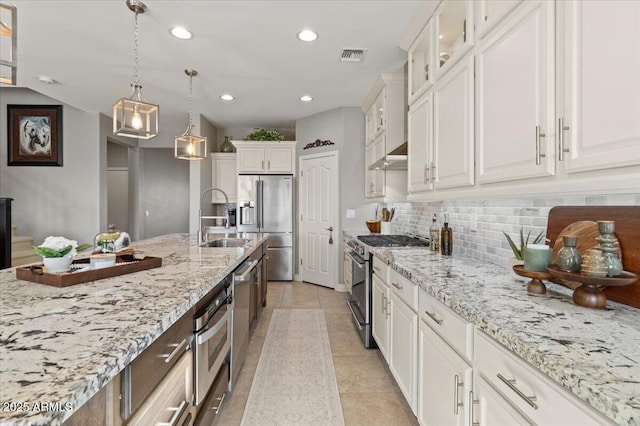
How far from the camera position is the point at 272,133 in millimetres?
5531

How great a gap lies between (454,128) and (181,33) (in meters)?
2.44

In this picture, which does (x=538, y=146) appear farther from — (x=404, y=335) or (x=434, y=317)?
(x=404, y=335)

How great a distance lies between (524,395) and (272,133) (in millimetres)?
5233

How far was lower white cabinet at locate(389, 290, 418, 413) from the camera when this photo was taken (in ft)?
5.61

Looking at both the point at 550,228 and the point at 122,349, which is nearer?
the point at 122,349

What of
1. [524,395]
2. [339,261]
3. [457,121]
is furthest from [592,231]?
[339,261]

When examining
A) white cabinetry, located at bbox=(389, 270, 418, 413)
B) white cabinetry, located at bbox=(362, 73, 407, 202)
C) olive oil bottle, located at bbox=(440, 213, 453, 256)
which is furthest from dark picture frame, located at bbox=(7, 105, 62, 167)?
olive oil bottle, located at bbox=(440, 213, 453, 256)

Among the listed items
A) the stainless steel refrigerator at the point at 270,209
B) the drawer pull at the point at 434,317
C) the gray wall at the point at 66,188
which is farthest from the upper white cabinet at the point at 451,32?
the gray wall at the point at 66,188

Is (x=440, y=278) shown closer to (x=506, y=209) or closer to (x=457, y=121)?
(x=506, y=209)

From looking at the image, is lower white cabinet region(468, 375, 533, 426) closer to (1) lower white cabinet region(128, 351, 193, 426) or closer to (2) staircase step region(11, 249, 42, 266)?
(1) lower white cabinet region(128, 351, 193, 426)

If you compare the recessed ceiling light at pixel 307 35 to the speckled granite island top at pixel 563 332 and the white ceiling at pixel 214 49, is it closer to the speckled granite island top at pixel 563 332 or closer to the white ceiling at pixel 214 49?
the white ceiling at pixel 214 49

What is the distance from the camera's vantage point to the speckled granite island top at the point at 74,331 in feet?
1.92

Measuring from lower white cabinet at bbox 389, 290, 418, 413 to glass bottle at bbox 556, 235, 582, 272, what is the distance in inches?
30.7

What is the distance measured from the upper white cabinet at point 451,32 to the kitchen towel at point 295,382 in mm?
2223
